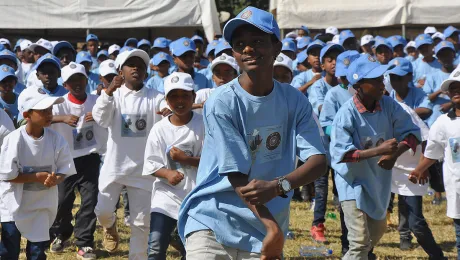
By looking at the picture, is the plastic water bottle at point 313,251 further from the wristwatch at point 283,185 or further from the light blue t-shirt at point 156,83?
the wristwatch at point 283,185

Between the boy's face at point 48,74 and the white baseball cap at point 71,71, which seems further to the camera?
the boy's face at point 48,74

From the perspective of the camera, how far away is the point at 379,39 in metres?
15.3

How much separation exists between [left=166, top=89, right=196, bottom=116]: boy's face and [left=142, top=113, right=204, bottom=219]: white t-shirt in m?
0.12

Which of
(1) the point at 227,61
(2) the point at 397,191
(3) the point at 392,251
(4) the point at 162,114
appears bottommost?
(3) the point at 392,251

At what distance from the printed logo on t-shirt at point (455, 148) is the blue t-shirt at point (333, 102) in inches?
55.1

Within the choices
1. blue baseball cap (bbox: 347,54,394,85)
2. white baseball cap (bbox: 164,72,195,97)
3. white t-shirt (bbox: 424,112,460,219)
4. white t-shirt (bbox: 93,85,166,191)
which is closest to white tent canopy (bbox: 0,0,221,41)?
white t-shirt (bbox: 93,85,166,191)

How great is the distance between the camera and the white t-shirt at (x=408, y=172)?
8.89 meters

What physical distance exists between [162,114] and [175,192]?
112 centimetres

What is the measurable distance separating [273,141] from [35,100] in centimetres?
379

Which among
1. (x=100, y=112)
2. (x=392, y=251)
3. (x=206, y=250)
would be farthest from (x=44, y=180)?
(x=392, y=251)

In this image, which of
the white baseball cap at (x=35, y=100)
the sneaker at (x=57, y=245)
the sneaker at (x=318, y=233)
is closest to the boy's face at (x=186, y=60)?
the sneaker at (x=318, y=233)

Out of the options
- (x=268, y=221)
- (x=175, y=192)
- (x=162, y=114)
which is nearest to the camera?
(x=268, y=221)

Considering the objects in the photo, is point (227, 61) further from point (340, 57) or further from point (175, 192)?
point (175, 192)

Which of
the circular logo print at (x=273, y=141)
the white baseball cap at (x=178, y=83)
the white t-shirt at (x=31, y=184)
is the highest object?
the white baseball cap at (x=178, y=83)
